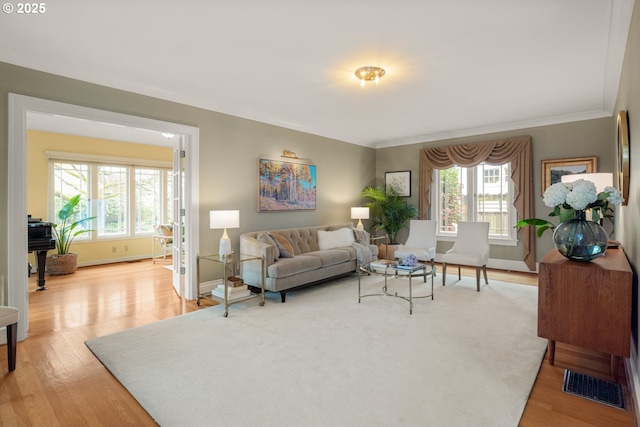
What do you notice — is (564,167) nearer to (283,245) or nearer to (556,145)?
(556,145)

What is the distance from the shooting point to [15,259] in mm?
3117

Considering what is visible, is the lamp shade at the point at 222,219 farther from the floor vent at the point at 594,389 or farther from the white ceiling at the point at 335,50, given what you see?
the floor vent at the point at 594,389

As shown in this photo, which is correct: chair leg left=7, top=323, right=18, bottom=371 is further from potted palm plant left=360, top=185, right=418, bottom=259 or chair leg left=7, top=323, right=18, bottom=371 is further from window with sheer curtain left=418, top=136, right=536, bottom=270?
window with sheer curtain left=418, top=136, right=536, bottom=270

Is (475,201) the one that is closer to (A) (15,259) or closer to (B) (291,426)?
(B) (291,426)

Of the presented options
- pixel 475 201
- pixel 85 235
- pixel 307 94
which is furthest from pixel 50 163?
pixel 475 201

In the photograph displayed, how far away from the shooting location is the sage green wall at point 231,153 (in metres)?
3.18

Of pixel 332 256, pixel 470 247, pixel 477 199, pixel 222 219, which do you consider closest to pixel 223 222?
pixel 222 219

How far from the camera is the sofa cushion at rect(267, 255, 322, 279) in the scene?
4168 mm

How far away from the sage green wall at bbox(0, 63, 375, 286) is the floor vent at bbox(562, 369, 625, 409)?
4.07 m

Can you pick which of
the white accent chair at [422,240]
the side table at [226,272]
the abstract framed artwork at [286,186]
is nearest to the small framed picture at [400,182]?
the white accent chair at [422,240]

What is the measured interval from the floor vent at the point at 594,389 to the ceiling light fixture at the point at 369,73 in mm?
3111

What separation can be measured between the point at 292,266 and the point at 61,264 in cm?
454

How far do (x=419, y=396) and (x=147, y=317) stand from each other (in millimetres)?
3025

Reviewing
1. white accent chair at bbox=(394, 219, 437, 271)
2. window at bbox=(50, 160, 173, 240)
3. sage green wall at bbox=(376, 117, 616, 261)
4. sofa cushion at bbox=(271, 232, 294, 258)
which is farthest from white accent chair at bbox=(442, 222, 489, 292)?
window at bbox=(50, 160, 173, 240)
